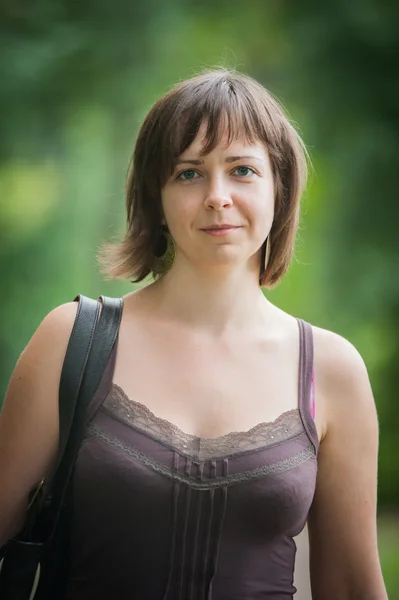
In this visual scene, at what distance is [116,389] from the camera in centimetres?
180

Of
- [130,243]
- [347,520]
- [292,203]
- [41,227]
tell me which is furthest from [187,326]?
[41,227]

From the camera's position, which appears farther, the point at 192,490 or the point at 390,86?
the point at 390,86

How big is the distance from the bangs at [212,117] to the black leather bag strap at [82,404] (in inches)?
12.9

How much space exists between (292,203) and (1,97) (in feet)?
4.22

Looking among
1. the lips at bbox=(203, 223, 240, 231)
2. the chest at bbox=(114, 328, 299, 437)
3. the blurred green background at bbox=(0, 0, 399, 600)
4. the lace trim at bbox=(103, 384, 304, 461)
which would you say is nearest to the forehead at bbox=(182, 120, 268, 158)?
the lips at bbox=(203, 223, 240, 231)

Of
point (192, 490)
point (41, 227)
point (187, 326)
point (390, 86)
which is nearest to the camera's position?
point (192, 490)

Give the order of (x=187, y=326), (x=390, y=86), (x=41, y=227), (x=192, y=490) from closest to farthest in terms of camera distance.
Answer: (x=192, y=490) < (x=187, y=326) < (x=390, y=86) < (x=41, y=227)

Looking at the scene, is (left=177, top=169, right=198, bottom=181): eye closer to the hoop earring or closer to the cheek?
the cheek

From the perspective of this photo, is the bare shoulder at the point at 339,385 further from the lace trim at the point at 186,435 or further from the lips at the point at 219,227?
the lips at the point at 219,227

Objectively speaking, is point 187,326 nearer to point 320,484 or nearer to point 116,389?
point 116,389

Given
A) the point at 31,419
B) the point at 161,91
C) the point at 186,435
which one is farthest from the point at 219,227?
the point at 161,91

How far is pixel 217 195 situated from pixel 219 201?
13 mm

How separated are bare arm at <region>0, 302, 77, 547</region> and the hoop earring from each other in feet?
0.76

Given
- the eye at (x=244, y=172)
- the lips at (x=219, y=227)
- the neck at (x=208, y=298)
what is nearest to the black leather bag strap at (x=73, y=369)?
the neck at (x=208, y=298)
